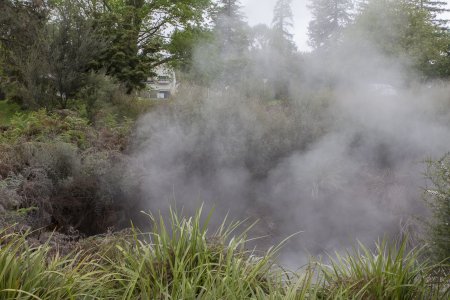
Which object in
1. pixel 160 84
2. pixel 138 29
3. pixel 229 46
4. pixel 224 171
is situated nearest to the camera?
pixel 224 171

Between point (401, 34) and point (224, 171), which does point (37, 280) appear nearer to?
point (224, 171)

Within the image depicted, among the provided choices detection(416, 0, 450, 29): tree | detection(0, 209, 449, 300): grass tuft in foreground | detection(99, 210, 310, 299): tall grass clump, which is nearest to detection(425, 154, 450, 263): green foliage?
detection(0, 209, 449, 300): grass tuft in foreground

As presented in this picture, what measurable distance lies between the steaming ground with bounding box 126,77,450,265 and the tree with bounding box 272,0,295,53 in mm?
3084

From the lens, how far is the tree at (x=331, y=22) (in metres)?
11.2

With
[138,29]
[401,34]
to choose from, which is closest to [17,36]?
[138,29]

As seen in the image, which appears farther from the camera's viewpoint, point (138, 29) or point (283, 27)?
point (138, 29)

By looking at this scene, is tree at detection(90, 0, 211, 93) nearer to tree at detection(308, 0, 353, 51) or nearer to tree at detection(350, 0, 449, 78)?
tree at detection(308, 0, 353, 51)

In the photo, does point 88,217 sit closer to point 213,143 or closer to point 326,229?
point 213,143

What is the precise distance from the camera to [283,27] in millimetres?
10391

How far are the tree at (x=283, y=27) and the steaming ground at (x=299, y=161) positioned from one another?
3084 mm

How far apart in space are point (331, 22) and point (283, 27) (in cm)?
207

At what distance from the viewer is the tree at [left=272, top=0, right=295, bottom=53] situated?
9.12m

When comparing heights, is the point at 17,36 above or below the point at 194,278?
above

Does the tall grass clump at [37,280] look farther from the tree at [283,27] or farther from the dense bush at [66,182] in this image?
the tree at [283,27]
